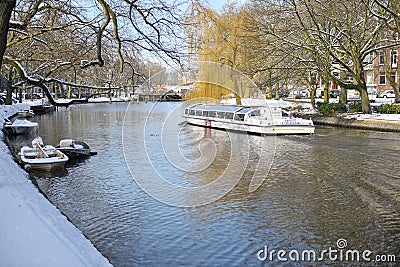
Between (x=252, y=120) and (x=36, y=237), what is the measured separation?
21533mm

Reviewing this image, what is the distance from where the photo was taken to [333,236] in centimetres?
884

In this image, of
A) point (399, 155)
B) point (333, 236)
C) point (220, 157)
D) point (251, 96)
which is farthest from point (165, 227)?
point (251, 96)

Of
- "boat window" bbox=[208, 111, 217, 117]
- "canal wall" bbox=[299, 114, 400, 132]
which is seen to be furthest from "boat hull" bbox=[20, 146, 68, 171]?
"canal wall" bbox=[299, 114, 400, 132]

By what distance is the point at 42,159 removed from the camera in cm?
1442

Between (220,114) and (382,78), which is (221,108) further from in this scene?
(382,78)

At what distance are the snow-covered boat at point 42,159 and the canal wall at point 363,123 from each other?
18.4 metres

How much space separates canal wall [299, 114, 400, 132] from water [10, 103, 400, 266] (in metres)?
6.63

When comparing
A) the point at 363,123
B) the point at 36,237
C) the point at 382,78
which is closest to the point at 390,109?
the point at 363,123

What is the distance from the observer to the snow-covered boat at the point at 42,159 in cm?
1430

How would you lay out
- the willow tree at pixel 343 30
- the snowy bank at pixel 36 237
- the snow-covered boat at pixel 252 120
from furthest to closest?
the willow tree at pixel 343 30 < the snow-covered boat at pixel 252 120 < the snowy bank at pixel 36 237

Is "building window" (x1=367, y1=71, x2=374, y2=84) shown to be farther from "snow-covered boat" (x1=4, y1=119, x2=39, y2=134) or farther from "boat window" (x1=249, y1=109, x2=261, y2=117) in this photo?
"snow-covered boat" (x1=4, y1=119, x2=39, y2=134)

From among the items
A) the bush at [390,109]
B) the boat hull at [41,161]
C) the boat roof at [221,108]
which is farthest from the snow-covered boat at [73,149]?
the bush at [390,109]

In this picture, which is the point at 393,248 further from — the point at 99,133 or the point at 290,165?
the point at 99,133

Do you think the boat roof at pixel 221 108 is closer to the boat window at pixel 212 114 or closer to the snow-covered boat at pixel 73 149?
the boat window at pixel 212 114
